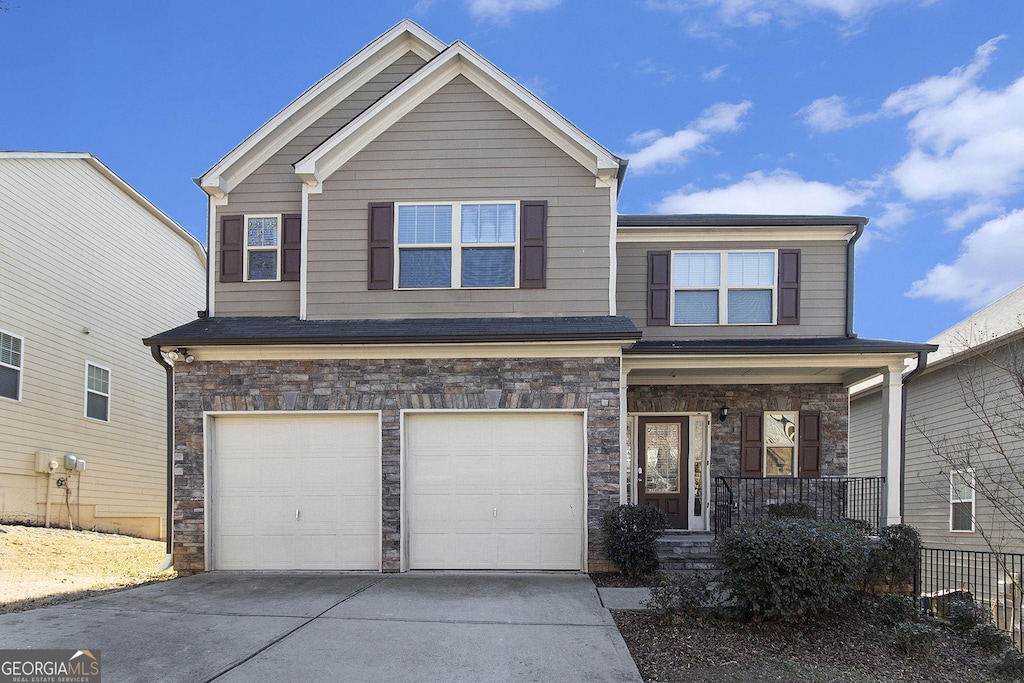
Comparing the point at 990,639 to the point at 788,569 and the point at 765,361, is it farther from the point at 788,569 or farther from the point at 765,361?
the point at 765,361

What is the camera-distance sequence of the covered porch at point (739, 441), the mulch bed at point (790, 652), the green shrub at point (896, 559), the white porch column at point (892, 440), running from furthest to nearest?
the covered porch at point (739, 441)
the white porch column at point (892, 440)
the green shrub at point (896, 559)
the mulch bed at point (790, 652)

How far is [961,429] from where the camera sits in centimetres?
1373

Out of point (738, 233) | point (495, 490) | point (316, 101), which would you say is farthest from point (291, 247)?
point (738, 233)

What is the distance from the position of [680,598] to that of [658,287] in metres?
5.80

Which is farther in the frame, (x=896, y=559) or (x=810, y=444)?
(x=810, y=444)

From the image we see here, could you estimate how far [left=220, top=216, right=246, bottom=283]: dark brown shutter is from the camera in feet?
36.3

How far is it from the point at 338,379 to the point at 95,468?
26.1ft

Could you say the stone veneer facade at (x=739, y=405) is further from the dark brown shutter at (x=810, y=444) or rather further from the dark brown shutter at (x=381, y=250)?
the dark brown shutter at (x=381, y=250)

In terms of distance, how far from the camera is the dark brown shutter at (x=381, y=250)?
34.7ft

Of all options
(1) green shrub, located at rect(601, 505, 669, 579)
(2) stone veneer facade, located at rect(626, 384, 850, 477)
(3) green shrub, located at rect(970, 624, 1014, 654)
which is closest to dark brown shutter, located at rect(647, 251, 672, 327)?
(2) stone veneer facade, located at rect(626, 384, 850, 477)

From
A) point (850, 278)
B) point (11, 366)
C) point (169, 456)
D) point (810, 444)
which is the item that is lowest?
point (169, 456)

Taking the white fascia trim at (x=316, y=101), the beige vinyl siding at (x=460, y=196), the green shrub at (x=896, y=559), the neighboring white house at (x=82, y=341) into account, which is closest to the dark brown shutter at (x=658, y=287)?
the beige vinyl siding at (x=460, y=196)

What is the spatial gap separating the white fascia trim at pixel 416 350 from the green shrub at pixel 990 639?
4806mm

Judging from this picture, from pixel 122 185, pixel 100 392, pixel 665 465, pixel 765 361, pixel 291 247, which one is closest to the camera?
pixel 765 361
